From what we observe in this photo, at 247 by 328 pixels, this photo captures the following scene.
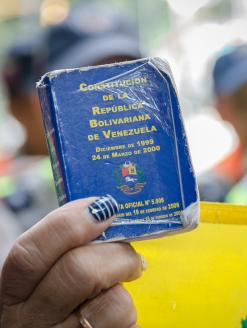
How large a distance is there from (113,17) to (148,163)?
7.46 ft

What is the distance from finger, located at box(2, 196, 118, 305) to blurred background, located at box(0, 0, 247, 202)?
7.12 feet

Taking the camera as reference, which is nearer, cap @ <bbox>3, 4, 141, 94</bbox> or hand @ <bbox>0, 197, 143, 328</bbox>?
hand @ <bbox>0, 197, 143, 328</bbox>

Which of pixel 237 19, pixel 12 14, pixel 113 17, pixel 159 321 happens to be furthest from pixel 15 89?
pixel 12 14

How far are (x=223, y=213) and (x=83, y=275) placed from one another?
0.23 meters

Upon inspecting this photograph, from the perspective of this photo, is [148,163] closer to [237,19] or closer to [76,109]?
[76,109]

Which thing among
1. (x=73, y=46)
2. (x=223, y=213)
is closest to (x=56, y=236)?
(x=223, y=213)

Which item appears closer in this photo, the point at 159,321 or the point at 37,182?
the point at 159,321

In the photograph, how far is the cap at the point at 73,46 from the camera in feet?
9.39

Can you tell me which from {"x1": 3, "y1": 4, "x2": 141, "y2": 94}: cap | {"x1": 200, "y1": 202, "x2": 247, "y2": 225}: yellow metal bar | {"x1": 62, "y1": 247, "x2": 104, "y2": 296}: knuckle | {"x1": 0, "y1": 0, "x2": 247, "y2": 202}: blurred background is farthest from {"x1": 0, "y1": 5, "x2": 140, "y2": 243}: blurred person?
{"x1": 62, "y1": 247, "x2": 104, "y2": 296}: knuckle

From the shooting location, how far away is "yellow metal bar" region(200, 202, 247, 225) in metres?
1.07

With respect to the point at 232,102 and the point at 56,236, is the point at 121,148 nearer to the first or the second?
the point at 56,236

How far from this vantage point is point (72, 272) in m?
0.94

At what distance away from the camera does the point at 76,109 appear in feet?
3.09

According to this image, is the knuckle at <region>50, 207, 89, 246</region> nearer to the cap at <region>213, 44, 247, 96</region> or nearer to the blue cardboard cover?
the blue cardboard cover
